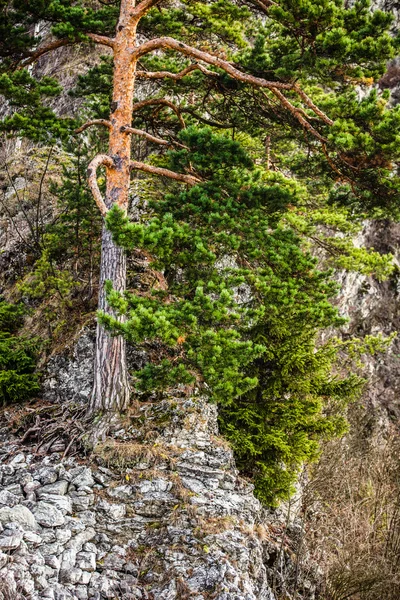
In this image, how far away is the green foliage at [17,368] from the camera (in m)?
7.34

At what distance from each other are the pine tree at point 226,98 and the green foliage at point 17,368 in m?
1.67

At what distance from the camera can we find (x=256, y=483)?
22.1ft

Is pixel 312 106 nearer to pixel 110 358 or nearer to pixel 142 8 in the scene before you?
pixel 142 8

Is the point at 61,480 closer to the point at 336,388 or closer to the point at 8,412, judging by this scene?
the point at 8,412

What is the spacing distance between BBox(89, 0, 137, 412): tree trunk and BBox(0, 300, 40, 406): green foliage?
1.65 metres

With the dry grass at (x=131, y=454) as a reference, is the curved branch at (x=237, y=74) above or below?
above

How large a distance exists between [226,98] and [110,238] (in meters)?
3.17

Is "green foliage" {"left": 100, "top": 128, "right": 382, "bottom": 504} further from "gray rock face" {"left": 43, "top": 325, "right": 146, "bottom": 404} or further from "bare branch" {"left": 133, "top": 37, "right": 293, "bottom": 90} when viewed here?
"bare branch" {"left": 133, "top": 37, "right": 293, "bottom": 90}

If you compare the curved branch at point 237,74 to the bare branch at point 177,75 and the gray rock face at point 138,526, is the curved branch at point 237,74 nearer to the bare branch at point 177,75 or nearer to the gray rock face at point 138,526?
the bare branch at point 177,75

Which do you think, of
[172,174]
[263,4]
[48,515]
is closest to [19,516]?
[48,515]

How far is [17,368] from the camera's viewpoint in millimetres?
7695

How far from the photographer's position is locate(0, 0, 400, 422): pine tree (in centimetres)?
516

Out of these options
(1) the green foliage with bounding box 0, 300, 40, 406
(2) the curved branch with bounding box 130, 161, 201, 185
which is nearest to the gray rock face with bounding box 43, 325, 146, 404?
(1) the green foliage with bounding box 0, 300, 40, 406

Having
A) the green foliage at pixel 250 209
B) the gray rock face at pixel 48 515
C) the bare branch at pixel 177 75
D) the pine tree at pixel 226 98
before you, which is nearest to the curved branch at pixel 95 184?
the pine tree at pixel 226 98
